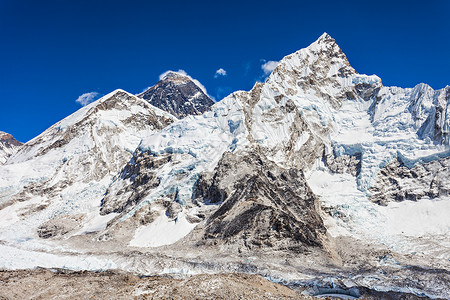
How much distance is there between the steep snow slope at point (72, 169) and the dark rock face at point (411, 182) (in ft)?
233

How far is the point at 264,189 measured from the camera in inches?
2746

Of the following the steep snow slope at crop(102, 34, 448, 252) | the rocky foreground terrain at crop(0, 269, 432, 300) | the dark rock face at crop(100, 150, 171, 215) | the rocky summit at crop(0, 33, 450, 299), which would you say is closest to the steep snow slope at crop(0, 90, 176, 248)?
the rocky summit at crop(0, 33, 450, 299)

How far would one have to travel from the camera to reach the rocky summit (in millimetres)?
48844

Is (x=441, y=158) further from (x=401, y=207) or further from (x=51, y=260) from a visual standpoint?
(x=51, y=260)

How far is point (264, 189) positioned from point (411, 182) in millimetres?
45320

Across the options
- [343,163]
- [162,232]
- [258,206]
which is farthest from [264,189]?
[343,163]

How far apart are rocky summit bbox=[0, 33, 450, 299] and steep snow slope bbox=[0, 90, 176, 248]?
1.71 ft

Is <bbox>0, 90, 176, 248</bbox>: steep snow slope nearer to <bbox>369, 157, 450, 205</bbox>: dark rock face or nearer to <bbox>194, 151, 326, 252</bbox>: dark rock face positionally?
<bbox>194, 151, 326, 252</bbox>: dark rock face

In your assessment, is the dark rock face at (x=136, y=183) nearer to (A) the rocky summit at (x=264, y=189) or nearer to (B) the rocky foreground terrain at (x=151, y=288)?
(A) the rocky summit at (x=264, y=189)

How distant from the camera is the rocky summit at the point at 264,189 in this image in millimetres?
48844

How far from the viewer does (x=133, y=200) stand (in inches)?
3275

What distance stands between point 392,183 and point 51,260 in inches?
3238

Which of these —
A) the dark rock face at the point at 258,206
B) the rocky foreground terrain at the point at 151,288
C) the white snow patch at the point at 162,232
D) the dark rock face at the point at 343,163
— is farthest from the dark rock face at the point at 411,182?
the rocky foreground terrain at the point at 151,288

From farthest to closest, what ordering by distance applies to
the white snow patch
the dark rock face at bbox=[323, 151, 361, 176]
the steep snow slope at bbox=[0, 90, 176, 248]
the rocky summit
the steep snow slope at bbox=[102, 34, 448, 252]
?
the dark rock face at bbox=[323, 151, 361, 176] → the steep snow slope at bbox=[102, 34, 448, 252] → the steep snow slope at bbox=[0, 90, 176, 248] → the white snow patch → the rocky summit
